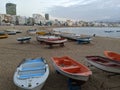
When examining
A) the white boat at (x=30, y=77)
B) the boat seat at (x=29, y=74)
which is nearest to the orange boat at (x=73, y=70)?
the white boat at (x=30, y=77)

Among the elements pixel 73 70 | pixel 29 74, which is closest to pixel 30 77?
pixel 29 74

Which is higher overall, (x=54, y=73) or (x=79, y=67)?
(x=79, y=67)

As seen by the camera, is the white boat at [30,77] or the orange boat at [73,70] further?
the orange boat at [73,70]

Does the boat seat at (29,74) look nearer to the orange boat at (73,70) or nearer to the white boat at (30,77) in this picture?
the white boat at (30,77)

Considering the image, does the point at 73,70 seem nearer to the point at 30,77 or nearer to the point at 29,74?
the point at 29,74

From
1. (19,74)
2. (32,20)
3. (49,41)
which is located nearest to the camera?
(19,74)

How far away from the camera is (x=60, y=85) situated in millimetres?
8422

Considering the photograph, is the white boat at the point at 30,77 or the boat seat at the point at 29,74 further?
the boat seat at the point at 29,74

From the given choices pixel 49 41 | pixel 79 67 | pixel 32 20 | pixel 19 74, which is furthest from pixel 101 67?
pixel 32 20

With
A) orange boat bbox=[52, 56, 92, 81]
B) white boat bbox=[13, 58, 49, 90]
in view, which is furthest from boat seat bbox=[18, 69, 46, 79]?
orange boat bbox=[52, 56, 92, 81]

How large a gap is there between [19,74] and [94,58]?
4.56m

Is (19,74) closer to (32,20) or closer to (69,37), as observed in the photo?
(69,37)

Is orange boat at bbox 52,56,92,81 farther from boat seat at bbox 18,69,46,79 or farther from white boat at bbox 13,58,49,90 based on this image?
boat seat at bbox 18,69,46,79

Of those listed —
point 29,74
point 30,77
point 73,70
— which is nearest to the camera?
point 30,77
